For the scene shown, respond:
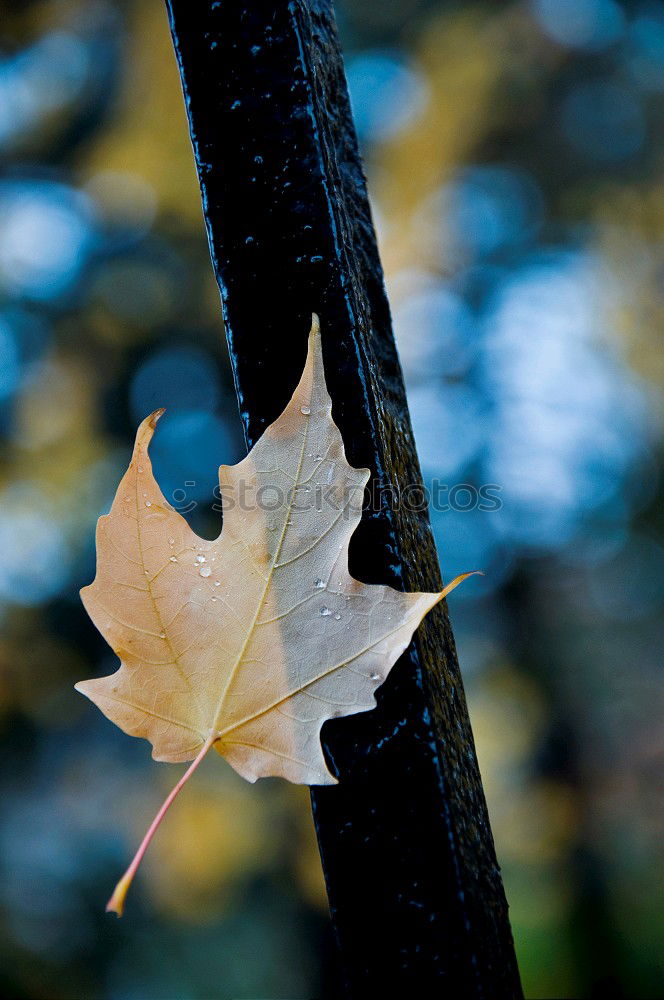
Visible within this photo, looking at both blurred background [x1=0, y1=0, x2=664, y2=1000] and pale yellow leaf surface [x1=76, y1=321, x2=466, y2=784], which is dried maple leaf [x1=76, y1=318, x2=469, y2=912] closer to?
pale yellow leaf surface [x1=76, y1=321, x2=466, y2=784]

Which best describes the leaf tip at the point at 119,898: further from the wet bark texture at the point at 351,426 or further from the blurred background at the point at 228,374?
the blurred background at the point at 228,374

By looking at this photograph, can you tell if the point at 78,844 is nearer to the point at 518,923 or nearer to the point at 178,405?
the point at 178,405

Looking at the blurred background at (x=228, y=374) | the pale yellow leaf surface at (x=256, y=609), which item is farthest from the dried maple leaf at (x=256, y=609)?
the blurred background at (x=228, y=374)

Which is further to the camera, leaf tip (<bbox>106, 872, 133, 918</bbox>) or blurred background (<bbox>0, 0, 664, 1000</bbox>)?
blurred background (<bbox>0, 0, 664, 1000</bbox>)

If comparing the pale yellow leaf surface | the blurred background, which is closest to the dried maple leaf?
the pale yellow leaf surface

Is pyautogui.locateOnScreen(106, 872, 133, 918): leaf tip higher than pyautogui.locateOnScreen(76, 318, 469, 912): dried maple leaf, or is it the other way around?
pyautogui.locateOnScreen(76, 318, 469, 912): dried maple leaf

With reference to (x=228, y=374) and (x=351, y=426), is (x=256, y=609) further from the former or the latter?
(x=228, y=374)
